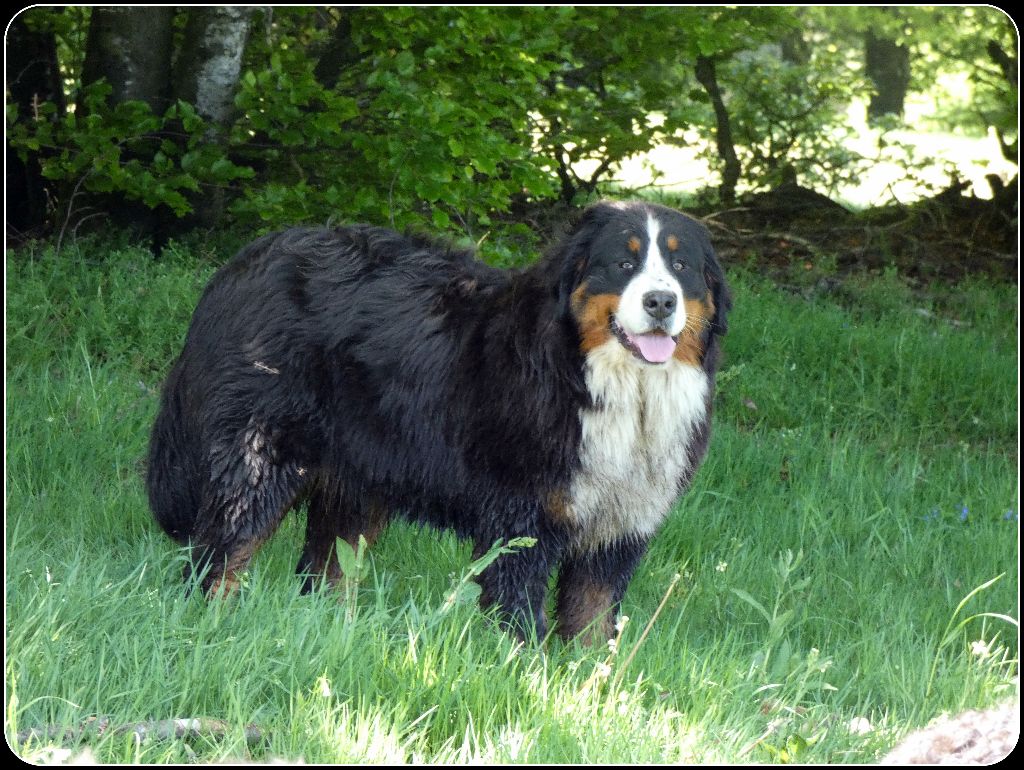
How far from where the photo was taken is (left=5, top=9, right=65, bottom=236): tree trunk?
9141mm

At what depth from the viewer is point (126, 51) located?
28.3 ft

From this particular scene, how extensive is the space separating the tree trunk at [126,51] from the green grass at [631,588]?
45.8 inches

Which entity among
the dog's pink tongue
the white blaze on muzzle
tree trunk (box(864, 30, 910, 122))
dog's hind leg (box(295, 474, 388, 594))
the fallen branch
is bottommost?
dog's hind leg (box(295, 474, 388, 594))

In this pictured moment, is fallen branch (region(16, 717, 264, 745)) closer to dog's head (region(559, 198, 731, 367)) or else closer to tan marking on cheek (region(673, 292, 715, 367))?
dog's head (region(559, 198, 731, 367))

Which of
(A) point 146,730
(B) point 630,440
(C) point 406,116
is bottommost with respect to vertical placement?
(A) point 146,730

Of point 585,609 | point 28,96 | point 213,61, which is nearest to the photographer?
point 585,609

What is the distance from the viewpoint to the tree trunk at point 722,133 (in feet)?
35.0

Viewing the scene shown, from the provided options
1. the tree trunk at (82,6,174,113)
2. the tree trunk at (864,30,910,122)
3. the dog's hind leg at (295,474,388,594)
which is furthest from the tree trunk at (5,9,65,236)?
the tree trunk at (864,30,910,122)

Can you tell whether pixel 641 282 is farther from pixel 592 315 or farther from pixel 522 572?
pixel 522 572

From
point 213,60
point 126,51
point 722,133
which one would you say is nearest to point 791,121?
point 722,133

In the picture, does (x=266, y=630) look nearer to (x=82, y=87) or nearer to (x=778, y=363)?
(x=778, y=363)

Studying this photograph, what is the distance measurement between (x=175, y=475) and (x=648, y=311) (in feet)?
6.82

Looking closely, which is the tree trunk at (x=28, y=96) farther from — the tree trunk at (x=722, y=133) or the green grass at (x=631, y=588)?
the tree trunk at (x=722, y=133)

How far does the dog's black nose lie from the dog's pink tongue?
0.12 metres
